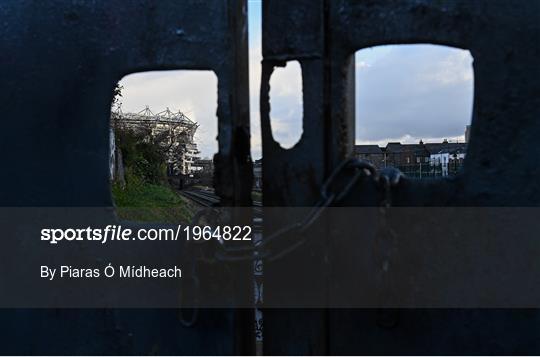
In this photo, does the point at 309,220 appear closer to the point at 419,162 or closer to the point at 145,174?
the point at 419,162

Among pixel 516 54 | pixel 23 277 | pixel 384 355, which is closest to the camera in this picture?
pixel 516 54

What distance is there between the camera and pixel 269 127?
125cm

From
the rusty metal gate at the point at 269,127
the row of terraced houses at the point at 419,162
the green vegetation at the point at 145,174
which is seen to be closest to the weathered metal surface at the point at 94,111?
the rusty metal gate at the point at 269,127

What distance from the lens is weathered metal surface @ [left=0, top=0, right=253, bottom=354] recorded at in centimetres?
124

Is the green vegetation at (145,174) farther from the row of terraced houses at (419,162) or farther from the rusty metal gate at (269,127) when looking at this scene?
the rusty metal gate at (269,127)

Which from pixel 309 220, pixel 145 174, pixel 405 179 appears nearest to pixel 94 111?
pixel 309 220

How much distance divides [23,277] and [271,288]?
0.69 m

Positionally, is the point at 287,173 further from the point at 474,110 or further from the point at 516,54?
the point at 516,54

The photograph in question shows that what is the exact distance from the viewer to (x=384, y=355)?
124 cm

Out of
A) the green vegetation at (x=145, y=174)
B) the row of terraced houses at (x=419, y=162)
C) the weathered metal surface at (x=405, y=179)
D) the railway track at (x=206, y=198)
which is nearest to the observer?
the weathered metal surface at (x=405, y=179)

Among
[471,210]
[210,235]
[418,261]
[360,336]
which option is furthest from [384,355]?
[210,235]

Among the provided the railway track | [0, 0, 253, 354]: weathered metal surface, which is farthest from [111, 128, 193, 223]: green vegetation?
[0, 0, 253, 354]: weathered metal surface

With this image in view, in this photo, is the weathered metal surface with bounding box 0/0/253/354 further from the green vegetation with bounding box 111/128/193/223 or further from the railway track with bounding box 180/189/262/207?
the green vegetation with bounding box 111/128/193/223

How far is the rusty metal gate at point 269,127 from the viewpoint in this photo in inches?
45.3
